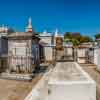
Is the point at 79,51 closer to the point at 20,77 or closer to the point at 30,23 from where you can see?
the point at 30,23

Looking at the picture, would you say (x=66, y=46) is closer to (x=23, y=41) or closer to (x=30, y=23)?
(x=30, y=23)

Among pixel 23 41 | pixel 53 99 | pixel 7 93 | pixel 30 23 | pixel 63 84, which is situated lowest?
pixel 7 93

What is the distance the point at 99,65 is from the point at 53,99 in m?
9.80

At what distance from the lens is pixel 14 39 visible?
34.3 ft

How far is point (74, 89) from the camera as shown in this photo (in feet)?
11.8

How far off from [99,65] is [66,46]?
274 inches

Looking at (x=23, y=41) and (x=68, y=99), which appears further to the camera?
(x=23, y=41)

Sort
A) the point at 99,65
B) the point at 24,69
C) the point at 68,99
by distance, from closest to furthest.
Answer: the point at 68,99
the point at 24,69
the point at 99,65

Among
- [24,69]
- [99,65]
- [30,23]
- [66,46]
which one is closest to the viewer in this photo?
[24,69]

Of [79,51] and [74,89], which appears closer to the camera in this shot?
[74,89]

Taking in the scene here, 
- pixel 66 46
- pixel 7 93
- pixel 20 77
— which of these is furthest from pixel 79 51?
pixel 7 93

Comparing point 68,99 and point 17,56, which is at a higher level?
point 17,56

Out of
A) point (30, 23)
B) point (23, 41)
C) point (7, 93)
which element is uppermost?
point (30, 23)

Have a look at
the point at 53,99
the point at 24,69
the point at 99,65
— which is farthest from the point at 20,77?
the point at 99,65
